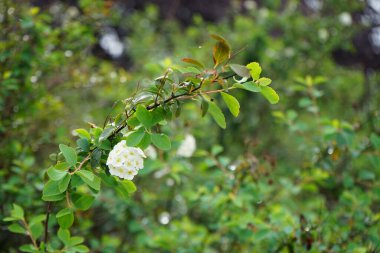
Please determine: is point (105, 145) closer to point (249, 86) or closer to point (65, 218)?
point (65, 218)

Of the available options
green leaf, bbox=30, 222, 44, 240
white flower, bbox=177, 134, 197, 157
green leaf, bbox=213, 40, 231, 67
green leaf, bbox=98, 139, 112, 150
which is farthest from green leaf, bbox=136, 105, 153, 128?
white flower, bbox=177, 134, 197, 157

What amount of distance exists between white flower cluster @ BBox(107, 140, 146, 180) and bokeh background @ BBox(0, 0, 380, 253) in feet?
1.30

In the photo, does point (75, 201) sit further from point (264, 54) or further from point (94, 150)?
point (264, 54)

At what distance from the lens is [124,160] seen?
4.15 feet

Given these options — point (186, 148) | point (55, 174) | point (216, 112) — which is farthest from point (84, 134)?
point (186, 148)

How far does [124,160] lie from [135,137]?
0.25 feet

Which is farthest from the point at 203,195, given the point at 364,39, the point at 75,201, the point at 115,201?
the point at 364,39

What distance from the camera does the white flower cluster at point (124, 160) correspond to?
1263mm

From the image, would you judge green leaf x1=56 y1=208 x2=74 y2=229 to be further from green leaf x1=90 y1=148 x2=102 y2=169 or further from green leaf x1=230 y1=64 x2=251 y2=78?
green leaf x1=230 y1=64 x2=251 y2=78

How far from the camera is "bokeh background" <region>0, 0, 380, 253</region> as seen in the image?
2.20 metres

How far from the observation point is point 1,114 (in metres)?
2.42

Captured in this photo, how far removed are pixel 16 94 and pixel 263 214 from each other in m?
1.61

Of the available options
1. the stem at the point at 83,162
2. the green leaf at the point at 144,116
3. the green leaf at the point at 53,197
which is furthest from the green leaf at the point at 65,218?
the green leaf at the point at 144,116

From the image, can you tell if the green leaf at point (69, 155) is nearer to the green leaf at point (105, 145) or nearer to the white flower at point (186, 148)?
the green leaf at point (105, 145)
